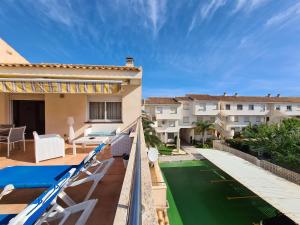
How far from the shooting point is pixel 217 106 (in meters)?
48.7

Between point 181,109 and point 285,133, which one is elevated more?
point 181,109

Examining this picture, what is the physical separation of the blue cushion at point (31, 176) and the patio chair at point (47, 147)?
1514 mm

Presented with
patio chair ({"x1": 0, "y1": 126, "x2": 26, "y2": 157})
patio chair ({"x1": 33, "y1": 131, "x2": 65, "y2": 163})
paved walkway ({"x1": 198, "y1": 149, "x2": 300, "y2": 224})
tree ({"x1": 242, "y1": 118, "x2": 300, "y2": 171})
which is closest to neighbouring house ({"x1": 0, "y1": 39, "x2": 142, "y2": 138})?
patio chair ({"x1": 0, "y1": 126, "x2": 26, "y2": 157})

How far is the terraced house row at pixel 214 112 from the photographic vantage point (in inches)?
1815

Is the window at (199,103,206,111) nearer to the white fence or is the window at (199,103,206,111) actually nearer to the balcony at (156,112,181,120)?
the balcony at (156,112,181,120)

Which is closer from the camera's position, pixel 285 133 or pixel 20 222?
pixel 20 222

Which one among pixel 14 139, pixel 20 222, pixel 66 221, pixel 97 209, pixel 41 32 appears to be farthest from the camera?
pixel 41 32

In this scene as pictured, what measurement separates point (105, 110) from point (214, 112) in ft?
141

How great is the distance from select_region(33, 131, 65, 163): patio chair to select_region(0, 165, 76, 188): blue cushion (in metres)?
1.51

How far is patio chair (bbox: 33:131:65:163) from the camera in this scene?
22.1 ft

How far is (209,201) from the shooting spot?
1748 cm

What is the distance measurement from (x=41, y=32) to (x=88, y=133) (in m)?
12.7

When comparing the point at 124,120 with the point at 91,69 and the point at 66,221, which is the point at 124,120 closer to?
the point at 91,69

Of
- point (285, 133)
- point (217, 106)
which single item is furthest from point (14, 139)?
point (217, 106)
